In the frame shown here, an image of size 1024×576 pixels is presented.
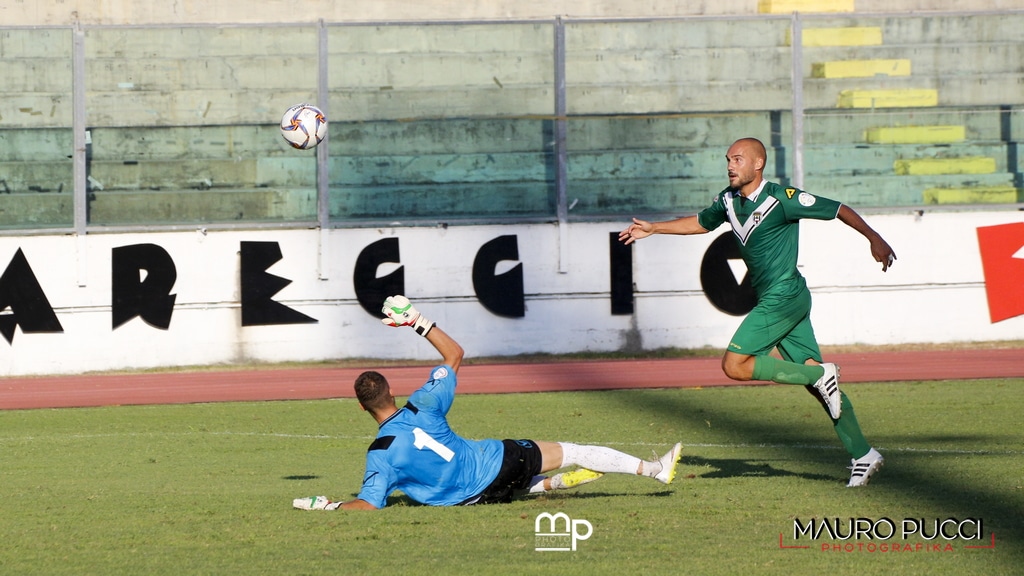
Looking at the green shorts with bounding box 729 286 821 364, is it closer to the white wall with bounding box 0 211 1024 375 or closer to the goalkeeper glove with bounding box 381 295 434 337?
the goalkeeper glove with bounding box 381 295 434 337

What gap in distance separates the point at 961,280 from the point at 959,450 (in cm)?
1045

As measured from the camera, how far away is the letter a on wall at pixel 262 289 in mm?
18859

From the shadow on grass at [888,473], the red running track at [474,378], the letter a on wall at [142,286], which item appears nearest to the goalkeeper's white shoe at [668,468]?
the shadow on grass at [888,473]

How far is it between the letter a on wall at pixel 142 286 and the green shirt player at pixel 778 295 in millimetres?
12159

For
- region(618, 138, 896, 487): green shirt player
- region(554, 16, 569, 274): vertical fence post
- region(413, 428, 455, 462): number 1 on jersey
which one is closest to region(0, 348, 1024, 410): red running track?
region(554, 16, 569, 274): vertical fence post

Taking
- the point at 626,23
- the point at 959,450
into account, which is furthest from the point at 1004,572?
the point at 626,23

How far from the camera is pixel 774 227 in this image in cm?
836

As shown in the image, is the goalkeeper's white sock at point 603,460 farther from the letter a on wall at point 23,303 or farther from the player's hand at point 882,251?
the letter a on wall at point 23,303

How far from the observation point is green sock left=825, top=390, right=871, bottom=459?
809cm

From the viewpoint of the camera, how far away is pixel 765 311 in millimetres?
8352

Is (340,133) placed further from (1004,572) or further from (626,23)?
(1004,572)

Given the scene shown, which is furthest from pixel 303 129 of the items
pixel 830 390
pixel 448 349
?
pixel 830 390

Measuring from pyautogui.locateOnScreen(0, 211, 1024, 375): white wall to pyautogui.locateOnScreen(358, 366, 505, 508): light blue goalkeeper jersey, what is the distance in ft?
37.9

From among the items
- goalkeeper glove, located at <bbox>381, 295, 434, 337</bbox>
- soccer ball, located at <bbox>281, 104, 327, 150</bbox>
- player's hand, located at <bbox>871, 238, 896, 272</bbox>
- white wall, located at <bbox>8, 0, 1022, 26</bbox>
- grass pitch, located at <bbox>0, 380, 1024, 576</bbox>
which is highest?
white wall, located at <bbox>8, 0, 1022, 26</bbox>
